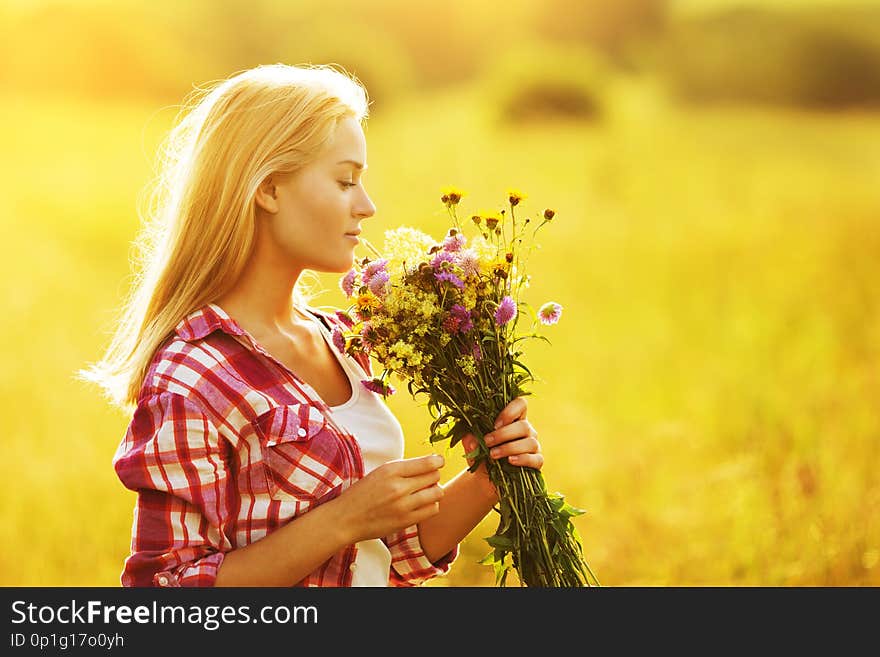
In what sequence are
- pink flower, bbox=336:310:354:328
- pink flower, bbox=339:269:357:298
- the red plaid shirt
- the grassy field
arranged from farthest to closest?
1. the grassy field
2. pink flower, bbox=336:310:354:328
3. pink flower, bbox=339:269:357:298
4. the red plaid shirt

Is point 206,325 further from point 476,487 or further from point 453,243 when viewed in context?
point 476,487

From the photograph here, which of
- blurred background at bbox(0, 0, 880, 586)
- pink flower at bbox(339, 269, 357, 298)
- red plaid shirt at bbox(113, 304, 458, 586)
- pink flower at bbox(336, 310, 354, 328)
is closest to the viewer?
red plaid shirt at bbox(113, 304, 458, 586)

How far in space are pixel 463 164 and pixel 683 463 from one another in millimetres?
6474

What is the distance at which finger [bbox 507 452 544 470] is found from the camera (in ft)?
6.59

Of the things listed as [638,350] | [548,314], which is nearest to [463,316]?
[548,314]

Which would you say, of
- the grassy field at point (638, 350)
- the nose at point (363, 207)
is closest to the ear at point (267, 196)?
the nose at point (363, 207)

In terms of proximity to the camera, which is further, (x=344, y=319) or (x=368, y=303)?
(x=344, y=319)

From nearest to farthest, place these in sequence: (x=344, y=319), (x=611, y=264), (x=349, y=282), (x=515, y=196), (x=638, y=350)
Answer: (x=515, y=196) < (x=349, y=282) < (x=344, y=319) < (x=638, y=350) < (x=611, y=264)

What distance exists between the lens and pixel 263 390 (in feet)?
6.39

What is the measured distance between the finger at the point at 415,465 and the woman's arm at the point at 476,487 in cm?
14

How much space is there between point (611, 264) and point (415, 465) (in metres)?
6.31

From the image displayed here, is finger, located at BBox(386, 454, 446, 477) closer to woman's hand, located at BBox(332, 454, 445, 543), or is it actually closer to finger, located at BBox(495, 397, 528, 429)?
woman's hand, located at BBox(332, 454, 445, 543)

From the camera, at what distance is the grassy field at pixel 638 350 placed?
4543mm

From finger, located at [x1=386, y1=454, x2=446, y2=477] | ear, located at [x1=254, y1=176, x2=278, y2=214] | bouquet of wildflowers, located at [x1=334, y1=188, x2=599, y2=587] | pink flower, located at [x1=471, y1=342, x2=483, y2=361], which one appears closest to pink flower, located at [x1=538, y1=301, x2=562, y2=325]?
bouquet of wildflowers, located at [x1=334, y1=188, x2=599, y2=587]
